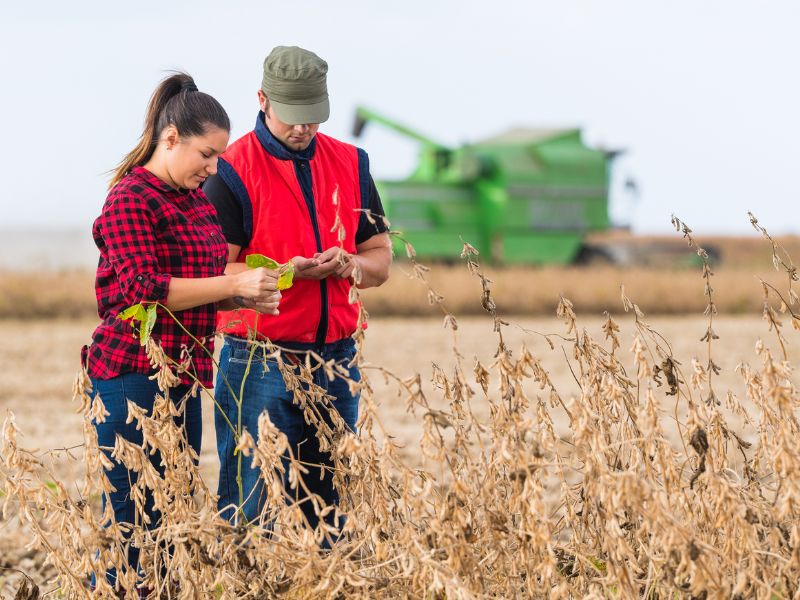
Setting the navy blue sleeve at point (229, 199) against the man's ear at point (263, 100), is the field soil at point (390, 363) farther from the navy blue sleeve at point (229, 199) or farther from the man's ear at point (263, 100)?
the man's ear at point (263, 100)

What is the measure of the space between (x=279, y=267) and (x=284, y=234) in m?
0.40

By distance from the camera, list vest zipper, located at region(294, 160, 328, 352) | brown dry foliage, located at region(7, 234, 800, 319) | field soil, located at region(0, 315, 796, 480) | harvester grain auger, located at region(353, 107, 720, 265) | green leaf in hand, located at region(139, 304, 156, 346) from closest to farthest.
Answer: green leaf in hand, located at region(139, 304, 156, 346)
vest zipper, located at region(294, 160, 328, 352)
field soil, located at region(0, 315, 796, 480)
brown dry foliage, located at region(7, 234, 800, 319)
harvester grain auger, located at region(353, 107, 720, 265)

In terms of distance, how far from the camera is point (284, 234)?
3.05 meters

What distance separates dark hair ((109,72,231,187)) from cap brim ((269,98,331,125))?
0.85 ft

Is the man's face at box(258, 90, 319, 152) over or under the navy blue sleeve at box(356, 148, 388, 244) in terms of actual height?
over

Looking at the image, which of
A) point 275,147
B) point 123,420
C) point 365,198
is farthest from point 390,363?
point 123,420

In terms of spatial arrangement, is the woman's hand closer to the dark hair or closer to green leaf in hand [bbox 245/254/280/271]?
green leaf in hand [bbox 245/254/280/271]

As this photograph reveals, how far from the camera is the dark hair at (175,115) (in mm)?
2643

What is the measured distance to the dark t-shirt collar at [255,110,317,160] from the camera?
3055mm

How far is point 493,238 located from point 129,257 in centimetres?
1702

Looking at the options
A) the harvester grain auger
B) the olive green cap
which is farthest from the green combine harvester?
the olive green cap

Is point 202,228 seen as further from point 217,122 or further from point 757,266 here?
point 757,266

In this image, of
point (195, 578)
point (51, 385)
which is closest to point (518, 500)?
point (195, 578)

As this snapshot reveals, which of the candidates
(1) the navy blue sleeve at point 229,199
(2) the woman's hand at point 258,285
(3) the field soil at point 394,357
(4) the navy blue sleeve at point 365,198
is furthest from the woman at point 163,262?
(3) the field soil at point 394,357
